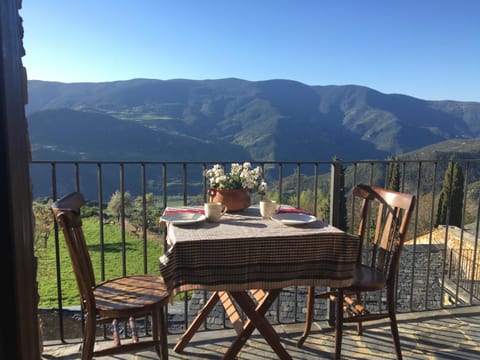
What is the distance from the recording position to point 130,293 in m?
2.14

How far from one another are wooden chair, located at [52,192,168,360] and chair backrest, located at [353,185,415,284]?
1.43 meters

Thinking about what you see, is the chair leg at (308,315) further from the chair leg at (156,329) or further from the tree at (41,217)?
the tree at (41,217)

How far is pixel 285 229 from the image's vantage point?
78.1 inches

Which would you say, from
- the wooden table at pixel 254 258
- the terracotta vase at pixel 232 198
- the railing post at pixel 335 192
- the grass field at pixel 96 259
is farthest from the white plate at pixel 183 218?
the grass field at pixel 96 259

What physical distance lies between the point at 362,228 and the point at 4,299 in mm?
2490

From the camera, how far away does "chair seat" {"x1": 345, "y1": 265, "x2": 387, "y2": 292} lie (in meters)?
2.25

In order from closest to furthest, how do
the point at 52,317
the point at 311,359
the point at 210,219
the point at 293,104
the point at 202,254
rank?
the point at 202,254 → the point at 210,219 → the point at 311,359 → the point at 52,317 → the point at 293,104

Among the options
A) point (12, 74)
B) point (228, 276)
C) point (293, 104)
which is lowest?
point (228, 276)

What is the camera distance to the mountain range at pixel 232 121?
51134mm

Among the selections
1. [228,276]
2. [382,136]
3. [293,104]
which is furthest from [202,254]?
[293,104]

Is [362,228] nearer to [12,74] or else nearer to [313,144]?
[12,74]

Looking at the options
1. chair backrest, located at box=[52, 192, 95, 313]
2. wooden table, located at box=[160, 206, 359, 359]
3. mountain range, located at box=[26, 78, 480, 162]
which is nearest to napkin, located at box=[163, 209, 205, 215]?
wooden table, located at box=[160, 206, 359, 359]

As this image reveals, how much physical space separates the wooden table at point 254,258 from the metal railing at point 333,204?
0.63 metres

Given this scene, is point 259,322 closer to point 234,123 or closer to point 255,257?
point 255,257
